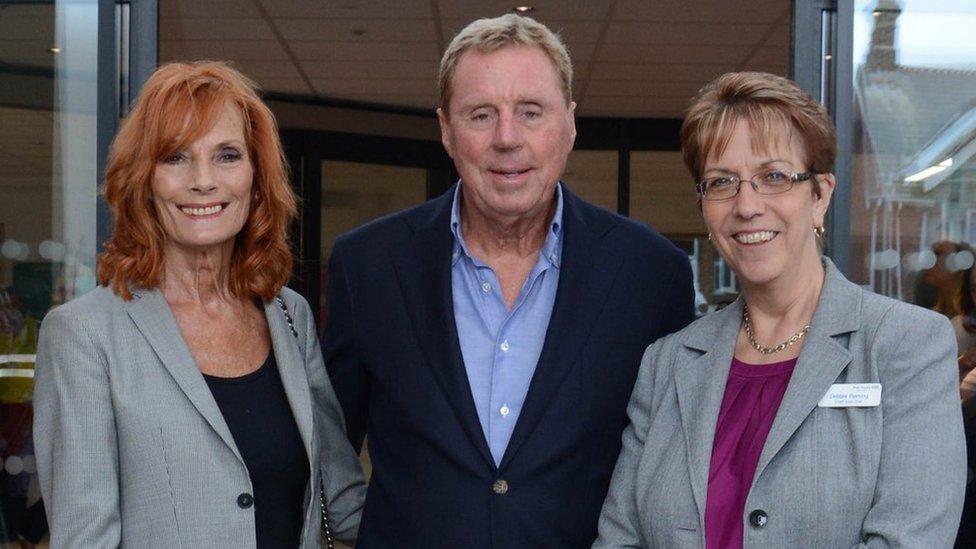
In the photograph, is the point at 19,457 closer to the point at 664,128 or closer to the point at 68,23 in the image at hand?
the point at 68,23

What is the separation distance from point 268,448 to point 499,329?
0.56m

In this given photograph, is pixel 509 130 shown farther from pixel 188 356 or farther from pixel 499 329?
pixel 188 356

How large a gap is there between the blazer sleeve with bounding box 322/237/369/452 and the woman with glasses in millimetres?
695

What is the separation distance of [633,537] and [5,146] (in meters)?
2.47

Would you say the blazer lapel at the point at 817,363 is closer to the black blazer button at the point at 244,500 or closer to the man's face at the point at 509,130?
the man's face at the point at 509,130

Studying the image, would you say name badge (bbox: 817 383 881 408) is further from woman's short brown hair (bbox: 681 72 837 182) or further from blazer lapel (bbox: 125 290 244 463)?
blazer lapel (bbox: 125 290 244 463)

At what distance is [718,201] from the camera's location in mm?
2223

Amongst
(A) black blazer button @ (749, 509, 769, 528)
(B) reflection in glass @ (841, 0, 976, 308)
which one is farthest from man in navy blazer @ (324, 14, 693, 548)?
(B) reflection in glass @ (841, 0, 976, 308)

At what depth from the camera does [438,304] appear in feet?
8.40

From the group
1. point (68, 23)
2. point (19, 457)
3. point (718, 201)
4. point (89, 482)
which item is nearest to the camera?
point (89, 482)

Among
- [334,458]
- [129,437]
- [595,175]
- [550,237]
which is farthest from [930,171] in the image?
[595,175]

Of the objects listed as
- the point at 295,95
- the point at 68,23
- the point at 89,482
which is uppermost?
the point at 295,95

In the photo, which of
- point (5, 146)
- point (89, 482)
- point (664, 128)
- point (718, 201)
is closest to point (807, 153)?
point (718, 201)

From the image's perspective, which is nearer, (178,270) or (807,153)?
(807,153)
